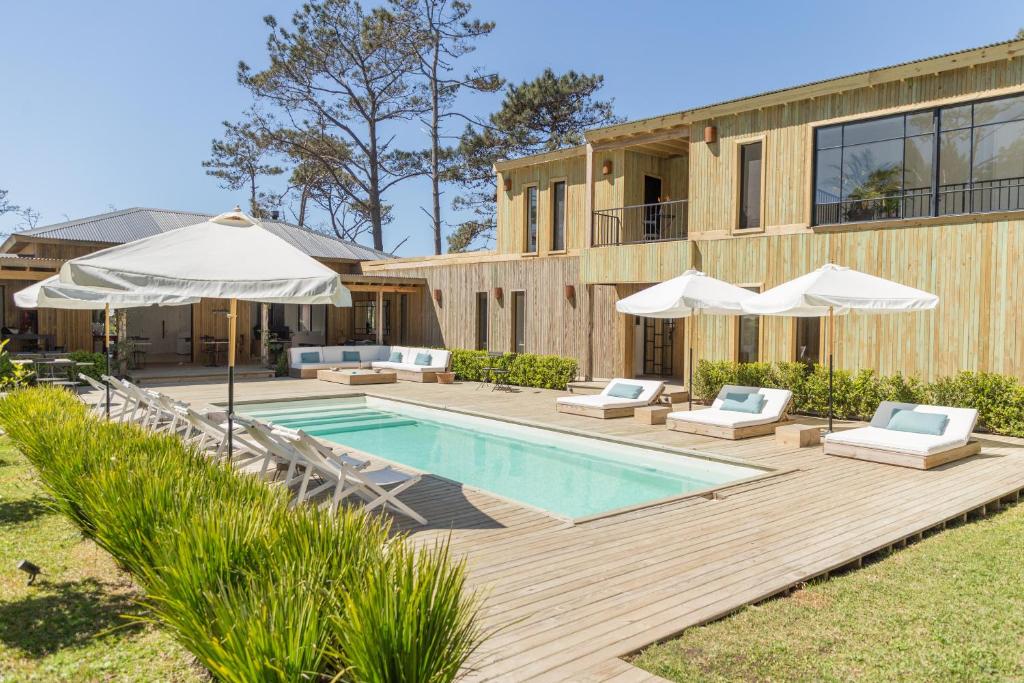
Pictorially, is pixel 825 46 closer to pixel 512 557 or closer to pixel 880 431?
pixel 880 431

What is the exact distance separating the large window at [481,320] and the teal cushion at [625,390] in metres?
7.80

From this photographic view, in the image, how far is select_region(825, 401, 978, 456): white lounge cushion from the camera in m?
8.35

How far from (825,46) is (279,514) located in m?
39.6

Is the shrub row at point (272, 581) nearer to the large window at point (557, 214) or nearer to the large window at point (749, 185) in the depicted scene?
the large window at point (749, 185)

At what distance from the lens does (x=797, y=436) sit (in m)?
9.62

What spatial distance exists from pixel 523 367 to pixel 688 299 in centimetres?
751

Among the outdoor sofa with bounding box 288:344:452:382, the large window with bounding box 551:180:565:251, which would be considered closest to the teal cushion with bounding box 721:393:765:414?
the outdoor sofa with bounding box 288:344:452:382

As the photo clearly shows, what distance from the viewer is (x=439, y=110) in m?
31.2

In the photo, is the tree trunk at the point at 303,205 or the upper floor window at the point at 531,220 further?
the tree trunk at the point at 303,205

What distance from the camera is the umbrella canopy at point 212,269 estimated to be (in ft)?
18.0

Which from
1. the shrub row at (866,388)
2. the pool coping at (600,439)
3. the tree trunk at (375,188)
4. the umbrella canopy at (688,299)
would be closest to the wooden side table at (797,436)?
the pool coping at (600,439)

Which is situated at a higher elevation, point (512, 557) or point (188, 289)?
point (188, 289)

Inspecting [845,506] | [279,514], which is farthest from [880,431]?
[279,514]

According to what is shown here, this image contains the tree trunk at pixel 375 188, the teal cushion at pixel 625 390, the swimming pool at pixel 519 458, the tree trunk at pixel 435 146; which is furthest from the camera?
the tree trunk at pixel 375 188
